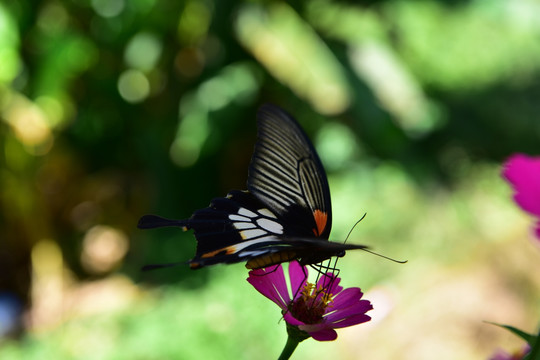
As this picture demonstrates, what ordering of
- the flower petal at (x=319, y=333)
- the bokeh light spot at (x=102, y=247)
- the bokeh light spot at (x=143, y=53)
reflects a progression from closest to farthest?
the flower petal at (x=319, y=333) < the bokeh light spot at (x=143, y=53) < the bokeh light spot at (x=102, y=247)

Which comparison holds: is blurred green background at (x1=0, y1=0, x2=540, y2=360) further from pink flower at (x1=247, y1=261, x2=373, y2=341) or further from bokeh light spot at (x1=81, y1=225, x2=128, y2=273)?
pink flower at (x1=247, y1=261, x2=373, y2=341)

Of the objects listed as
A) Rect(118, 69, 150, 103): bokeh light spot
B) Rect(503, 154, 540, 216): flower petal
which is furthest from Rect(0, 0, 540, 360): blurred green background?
Rect(503, 154, 540, 216): flower petal

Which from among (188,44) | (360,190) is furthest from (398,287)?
(188,44)

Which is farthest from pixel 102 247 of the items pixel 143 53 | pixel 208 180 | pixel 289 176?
pixel 289 176

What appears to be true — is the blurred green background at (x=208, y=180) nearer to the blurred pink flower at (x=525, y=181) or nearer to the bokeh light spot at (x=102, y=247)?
the bokeh light spot at (x=102, y=247)

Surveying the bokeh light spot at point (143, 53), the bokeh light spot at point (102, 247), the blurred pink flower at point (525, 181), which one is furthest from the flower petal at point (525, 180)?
the bokeh light spot at point (102, 247)

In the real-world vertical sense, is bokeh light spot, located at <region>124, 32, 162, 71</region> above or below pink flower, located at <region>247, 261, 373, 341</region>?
above
